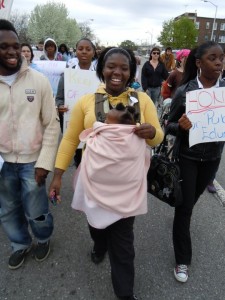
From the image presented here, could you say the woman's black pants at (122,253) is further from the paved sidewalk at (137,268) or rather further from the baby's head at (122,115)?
the baby's head at (122,115)

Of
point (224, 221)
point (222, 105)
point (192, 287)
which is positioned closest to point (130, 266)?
point (192, 287)

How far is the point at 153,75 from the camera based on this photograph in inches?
319

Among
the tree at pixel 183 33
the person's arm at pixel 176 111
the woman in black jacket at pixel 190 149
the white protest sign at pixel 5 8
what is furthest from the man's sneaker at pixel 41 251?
the tree at pixel 183 33

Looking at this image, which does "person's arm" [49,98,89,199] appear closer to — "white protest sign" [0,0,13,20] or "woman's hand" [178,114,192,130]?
"woman's hand" [178,114,192,130]

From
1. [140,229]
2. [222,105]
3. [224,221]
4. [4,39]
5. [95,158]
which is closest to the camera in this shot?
[95,158]

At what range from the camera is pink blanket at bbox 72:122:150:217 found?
188 centimetres

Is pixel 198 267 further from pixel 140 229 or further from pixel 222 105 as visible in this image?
pixel 222 105

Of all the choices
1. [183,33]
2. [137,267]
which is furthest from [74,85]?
[183,33]

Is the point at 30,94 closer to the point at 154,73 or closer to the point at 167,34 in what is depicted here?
the point at 154,73

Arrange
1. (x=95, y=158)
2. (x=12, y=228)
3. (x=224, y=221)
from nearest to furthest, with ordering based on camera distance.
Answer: (x=95, y=158) < (x=12, y=228) < (x=224, y=221)

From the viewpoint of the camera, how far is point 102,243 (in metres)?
2.70

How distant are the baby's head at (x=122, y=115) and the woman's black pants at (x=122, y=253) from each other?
2.29 ft

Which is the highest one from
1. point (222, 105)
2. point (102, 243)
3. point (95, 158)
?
point (222, 105)

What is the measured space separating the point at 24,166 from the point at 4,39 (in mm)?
993
